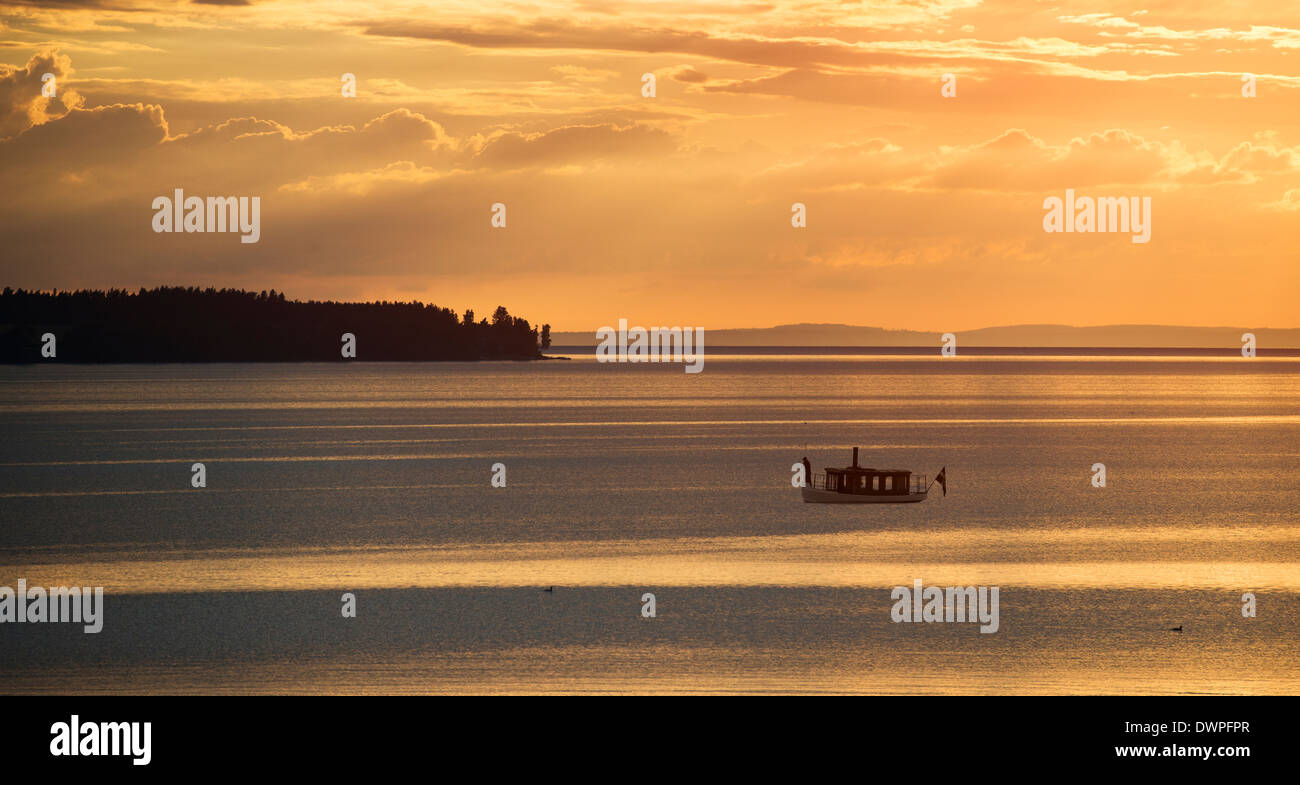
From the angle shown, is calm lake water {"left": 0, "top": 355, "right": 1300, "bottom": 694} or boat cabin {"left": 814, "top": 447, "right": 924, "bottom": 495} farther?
boat cabin {"left": 814, "top": 447, "right": 924, "bottom": 495}

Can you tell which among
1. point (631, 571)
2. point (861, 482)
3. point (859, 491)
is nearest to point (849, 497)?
point (859, 491)

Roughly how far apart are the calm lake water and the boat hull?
136 centimetres

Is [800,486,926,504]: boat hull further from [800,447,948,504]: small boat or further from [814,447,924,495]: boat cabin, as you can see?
[814,447,924,495]: boat cabin

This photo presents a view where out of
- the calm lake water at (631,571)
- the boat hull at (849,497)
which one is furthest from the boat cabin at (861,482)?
the calm lake water at (631,571)

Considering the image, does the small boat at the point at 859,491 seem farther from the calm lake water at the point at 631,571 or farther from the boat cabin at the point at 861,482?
the calm lake water at the point at 631,571

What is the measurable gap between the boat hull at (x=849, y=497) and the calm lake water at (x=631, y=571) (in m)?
1.36

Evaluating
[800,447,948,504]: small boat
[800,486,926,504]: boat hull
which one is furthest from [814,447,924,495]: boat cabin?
[800,486,926,504]: boat hull

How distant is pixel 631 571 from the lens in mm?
58156

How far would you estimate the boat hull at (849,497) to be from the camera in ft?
284

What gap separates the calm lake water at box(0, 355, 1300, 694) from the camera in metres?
40.5
